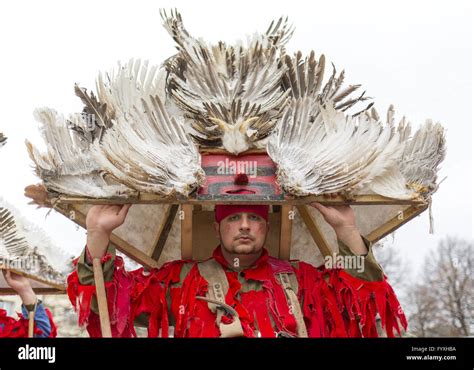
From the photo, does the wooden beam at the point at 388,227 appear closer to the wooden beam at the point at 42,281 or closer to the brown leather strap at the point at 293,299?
the brown leather strap at the point at 293,299

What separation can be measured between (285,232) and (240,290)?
0.69 metres

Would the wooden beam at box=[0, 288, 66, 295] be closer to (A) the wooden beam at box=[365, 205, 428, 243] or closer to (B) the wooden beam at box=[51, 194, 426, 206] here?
(B) the wooden beam at box=[51, 194, 426, 206]

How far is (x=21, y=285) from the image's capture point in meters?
7.12

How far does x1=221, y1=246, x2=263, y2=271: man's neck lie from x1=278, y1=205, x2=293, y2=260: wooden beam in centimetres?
32

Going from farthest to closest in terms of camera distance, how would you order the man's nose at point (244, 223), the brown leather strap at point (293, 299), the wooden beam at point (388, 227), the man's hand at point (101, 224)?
the wooden beam at point (388, 227), the man's nose at point (244, 223), the brown leather strap at point (293, 299), the man's hand at point (101, 224)

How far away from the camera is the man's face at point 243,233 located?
7.07 metres

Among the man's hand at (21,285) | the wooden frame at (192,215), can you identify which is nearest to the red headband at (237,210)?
the wooden frame at (192,215)

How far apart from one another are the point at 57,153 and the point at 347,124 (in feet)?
7.17

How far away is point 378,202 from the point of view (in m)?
6.63

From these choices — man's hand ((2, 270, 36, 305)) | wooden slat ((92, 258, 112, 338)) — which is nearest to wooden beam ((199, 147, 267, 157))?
wooden slat ((92, 258, 112, 338))

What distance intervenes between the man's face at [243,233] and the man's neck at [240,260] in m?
0.10

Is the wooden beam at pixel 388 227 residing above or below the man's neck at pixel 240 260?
above

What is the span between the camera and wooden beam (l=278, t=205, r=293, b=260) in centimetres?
738
